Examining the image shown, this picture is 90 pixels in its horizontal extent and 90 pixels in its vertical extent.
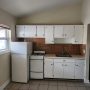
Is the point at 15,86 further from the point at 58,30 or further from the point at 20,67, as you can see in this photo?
the point at 58,30

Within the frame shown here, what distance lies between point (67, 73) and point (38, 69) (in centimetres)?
108

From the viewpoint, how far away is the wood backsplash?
19.7 ft

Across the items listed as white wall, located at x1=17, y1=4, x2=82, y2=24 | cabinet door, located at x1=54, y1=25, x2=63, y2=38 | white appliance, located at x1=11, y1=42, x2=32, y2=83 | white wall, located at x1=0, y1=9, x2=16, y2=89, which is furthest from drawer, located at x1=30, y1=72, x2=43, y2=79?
white wall, located at x1=17, y1=4, x2=82, y2=24

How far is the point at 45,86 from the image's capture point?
186 inches

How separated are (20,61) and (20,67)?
0.70 feet

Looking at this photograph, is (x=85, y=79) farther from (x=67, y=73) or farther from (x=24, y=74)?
(x=24, y=74)

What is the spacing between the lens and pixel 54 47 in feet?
19.9

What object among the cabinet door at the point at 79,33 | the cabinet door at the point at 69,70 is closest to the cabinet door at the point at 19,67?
the cabinet door at the point at 69,70

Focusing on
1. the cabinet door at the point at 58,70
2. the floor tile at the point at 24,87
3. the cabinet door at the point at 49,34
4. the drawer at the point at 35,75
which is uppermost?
the cabinet door at the point at 49,34

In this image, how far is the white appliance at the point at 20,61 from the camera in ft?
16.1

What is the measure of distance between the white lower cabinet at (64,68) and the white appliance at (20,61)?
2.58 feet

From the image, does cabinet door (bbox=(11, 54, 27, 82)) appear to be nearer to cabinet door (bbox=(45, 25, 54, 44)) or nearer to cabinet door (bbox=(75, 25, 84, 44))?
cabinet door (bbox=(45, 25, 54, 44))

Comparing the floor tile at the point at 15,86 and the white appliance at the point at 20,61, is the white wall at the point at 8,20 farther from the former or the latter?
the floor tile at the point at 15,86

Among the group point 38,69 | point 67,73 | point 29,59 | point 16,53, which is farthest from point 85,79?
point 16,53
